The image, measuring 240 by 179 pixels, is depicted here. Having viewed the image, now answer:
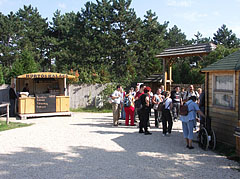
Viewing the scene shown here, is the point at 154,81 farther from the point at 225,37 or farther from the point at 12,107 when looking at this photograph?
the point at 225,37

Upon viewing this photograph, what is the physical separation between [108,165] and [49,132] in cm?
487

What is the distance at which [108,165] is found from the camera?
249 inches

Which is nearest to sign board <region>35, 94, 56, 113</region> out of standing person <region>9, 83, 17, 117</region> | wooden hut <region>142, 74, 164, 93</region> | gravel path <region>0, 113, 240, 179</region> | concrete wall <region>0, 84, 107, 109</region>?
standing person <region>9, 83, 17, 117</region>

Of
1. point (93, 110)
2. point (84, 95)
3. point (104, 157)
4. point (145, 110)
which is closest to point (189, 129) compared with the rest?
point (145, 110)

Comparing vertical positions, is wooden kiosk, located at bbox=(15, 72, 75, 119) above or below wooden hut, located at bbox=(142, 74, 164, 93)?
below

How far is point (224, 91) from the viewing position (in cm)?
837

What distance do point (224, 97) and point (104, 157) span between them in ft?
13.2

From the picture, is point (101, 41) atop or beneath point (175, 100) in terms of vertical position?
atop

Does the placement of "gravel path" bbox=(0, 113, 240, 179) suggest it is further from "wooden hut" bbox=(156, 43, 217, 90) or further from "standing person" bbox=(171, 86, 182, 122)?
"wooden hut" bbox=(156, 43, 217, 90)

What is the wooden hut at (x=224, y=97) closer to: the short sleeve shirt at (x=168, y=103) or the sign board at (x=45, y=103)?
the short sleeve shirt at (x=168, y=103)

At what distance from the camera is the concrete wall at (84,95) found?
19.7 metres

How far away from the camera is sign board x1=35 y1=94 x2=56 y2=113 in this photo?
1522 cm

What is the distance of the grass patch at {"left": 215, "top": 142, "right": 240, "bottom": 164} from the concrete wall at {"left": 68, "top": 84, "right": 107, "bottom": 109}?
1254cm

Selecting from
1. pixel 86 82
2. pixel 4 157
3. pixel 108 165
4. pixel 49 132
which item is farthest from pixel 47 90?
pixel 108 165
